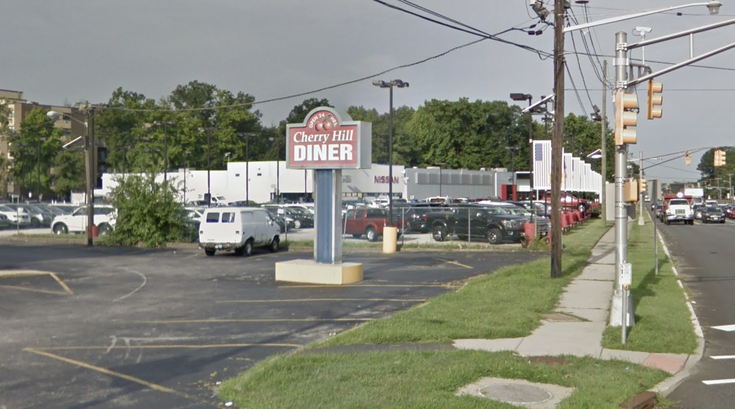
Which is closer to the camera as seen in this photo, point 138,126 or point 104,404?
point 104,404

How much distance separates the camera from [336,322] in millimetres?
14562

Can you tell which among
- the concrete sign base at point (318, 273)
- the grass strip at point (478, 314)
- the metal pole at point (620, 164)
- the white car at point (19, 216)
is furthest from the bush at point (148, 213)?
the metal pole at point (620, 164)

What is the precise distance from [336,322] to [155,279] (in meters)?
9.67

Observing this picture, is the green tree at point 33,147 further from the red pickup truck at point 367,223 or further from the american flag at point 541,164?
the american flag at point 541,164

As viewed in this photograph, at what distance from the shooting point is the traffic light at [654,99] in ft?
55.9

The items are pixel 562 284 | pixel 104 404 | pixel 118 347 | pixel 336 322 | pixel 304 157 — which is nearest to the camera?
pixel 104 404

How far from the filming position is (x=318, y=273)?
20.8 metres

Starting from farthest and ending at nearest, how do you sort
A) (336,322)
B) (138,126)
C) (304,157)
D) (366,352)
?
(138,126)
(304,157)
(336,322)
(366,352)

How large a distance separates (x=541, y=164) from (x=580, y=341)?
3630 centimetres

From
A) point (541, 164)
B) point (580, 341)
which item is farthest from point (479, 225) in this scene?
point (580, 341)

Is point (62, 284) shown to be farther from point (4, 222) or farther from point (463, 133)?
point (463, 133)

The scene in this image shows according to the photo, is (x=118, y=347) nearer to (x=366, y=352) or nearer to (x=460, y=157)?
(x=366, y=352)

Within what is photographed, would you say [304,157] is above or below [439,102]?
below

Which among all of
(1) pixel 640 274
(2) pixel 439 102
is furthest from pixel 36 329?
(2) pixel 439 102
